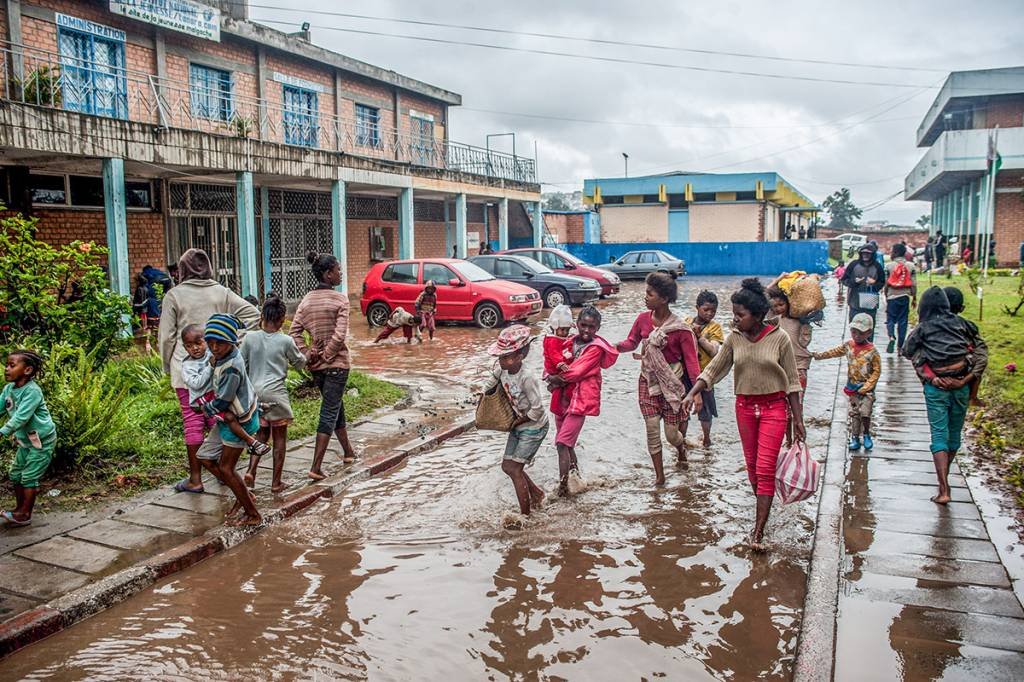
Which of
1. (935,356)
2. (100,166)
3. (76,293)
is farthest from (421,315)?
(935,356)

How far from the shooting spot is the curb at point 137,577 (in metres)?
4.04

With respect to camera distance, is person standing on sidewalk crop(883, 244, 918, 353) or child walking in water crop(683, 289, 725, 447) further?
person standing on sidewalk crop(883, 244, 918, 353)

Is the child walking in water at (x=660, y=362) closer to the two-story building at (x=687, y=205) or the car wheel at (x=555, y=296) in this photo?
the car wheel at (x=555, y=296)

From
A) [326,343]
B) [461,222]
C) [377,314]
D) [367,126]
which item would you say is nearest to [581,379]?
[326,343]

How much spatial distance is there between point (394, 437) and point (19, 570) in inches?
145

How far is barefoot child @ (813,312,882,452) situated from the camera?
7094 millimetres

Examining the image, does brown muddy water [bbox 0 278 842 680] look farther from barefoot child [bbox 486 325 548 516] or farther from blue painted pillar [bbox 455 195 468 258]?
blue painted pillar [bbox 455 195 468 258]

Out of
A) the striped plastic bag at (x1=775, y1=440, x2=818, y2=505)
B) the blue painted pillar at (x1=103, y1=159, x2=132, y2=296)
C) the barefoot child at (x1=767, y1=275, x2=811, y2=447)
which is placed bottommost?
the striped plastic bag at (x1=775, y1=440, x2=818, y2=505)

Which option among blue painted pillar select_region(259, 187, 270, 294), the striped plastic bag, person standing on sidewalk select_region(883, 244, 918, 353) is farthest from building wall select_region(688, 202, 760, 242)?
the striped plastic bag

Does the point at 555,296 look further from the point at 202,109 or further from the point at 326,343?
the point at 326,343

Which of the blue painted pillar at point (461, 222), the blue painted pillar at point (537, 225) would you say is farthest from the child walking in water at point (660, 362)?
the blue painted pillar at point (537, 225)

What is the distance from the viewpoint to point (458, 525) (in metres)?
5.62

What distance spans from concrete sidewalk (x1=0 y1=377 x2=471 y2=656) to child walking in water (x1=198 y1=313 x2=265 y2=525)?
24 centimetres

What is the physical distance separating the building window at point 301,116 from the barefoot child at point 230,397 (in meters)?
17.7
